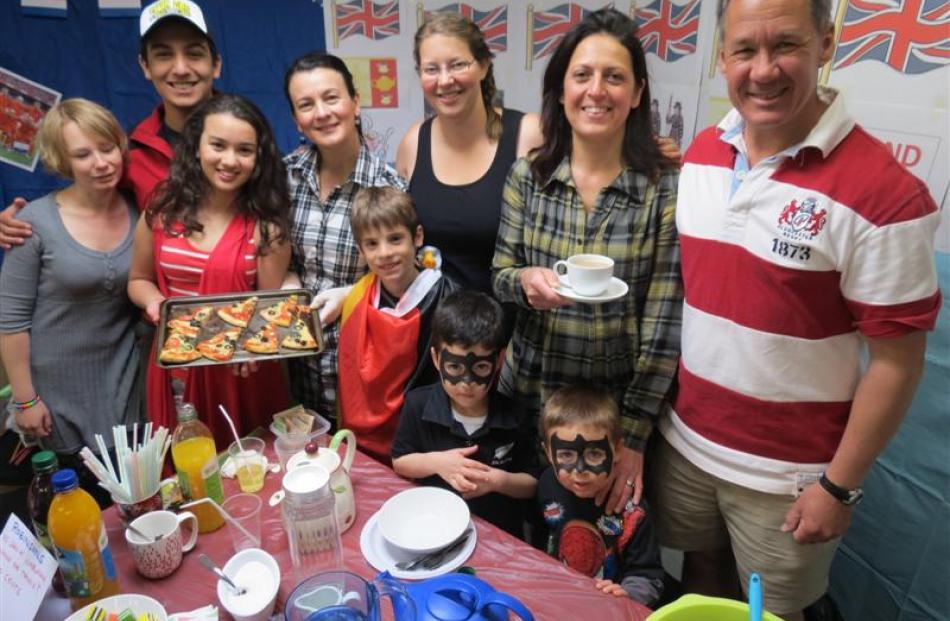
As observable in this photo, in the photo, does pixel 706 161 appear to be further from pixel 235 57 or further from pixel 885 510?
pixel 235 57

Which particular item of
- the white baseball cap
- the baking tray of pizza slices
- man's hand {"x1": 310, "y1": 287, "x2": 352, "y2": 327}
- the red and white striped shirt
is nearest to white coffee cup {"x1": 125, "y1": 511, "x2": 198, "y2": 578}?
the baking tray of pizza slices

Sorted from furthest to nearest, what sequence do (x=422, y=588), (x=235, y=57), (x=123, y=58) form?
(x=235, y=57) < (x=123, y=58) < (x=422, y=588)

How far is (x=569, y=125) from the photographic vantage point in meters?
1.68

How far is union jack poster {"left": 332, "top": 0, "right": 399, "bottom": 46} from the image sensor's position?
3.08 m

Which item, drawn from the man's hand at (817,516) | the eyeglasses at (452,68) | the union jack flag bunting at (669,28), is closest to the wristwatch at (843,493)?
the man's hand at (817,516)

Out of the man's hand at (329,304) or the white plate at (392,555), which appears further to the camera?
the man's hand at (329,304)

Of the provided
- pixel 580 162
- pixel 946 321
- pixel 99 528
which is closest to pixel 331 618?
pixel 99 528

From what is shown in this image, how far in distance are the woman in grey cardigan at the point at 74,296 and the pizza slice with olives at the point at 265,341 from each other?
0.62 metres

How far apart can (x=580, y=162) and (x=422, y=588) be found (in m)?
1.13

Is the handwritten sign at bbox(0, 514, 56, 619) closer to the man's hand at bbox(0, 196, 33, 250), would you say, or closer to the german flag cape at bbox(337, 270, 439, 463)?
the german flag cape at bbox(337, 270, 439, 463)

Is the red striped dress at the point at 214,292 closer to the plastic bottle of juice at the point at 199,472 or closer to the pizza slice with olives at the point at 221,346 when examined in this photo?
the pizza slice with olives at the point at 221,346

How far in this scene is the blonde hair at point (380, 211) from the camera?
1.85 metres

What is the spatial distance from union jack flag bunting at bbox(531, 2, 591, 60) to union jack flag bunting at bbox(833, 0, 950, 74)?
4.67 ft

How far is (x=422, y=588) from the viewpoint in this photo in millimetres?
971
